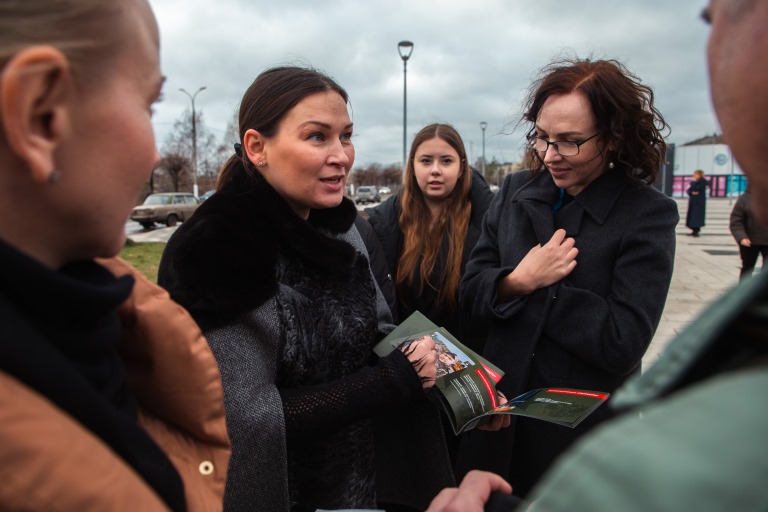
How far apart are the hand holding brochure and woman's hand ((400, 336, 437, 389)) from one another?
0.08 ft

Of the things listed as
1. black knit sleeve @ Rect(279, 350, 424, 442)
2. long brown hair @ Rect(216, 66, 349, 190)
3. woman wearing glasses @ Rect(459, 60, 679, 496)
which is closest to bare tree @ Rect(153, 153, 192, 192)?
long brown hair @ Rect(216, 66, 349, 190)

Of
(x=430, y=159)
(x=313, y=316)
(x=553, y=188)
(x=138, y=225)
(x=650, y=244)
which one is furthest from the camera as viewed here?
Result: (x=138, y=225)

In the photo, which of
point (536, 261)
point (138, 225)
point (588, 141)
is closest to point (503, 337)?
point (536, 261)

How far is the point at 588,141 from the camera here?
211 centimetres

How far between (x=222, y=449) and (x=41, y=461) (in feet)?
1.57

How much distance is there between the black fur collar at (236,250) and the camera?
4.81 ft

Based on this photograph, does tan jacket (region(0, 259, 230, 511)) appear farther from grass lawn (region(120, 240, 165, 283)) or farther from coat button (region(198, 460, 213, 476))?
grass lawn (region(120, 240, 165, 283))

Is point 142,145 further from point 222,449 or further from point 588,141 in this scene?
point 588,141

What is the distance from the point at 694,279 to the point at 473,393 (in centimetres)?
913

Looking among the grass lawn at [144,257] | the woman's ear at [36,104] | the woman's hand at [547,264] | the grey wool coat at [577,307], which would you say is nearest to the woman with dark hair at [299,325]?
the grey wool coat at [577,307]

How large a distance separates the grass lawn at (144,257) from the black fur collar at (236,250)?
29.9ft

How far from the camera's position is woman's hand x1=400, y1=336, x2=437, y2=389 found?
1.81 metres

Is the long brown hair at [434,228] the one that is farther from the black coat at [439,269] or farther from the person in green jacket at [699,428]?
the person in green jacket at [699,428]

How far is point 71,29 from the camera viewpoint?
27.7 inches
